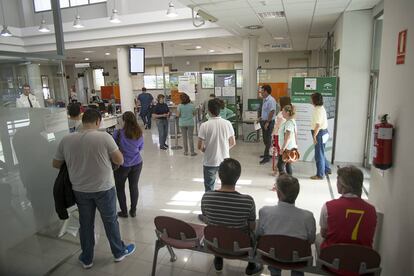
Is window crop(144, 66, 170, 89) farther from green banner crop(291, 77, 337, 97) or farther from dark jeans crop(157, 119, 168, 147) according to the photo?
green banner crop(291, 77, 337, 97)

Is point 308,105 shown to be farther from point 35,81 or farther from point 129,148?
point 35,81

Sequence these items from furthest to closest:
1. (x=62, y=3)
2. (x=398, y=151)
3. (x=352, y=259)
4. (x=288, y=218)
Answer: (x=62, y=3), (x=398, y=151), (x=288, y=218), (x=352, y=259)

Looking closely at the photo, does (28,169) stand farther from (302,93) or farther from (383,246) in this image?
(302,93)

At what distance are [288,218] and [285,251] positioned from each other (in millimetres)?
221

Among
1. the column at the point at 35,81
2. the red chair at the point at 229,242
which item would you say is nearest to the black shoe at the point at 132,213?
the column at the point at 35,81

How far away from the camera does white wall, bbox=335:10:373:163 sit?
535cm

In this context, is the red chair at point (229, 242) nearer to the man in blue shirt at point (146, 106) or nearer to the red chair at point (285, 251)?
the red chair at point (285, 251)

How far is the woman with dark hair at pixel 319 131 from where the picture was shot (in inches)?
195

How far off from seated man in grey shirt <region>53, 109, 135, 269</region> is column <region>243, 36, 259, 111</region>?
267 inches

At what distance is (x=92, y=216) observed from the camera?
2791 millimetres

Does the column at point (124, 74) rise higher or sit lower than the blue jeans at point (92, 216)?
higher

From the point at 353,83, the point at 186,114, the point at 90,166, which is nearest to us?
the point at 90,166

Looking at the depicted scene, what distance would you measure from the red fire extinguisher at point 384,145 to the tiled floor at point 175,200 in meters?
1.42

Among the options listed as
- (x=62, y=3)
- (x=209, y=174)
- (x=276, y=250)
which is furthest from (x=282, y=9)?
(x=62, y=3)
